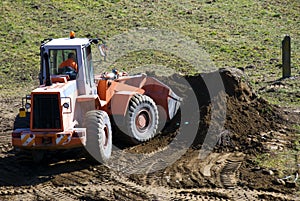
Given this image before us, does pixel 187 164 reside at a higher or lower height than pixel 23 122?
lower

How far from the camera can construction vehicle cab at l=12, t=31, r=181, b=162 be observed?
13109 mm

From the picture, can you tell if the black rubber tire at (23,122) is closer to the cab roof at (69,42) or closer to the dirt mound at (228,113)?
the cab roof at (69,42)

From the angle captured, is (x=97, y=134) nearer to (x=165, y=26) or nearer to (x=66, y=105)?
(x=66, y=105)

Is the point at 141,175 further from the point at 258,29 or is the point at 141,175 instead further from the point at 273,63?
the point at 258,29

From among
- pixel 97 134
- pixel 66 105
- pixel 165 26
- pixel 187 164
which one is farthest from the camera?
pixel 165 26

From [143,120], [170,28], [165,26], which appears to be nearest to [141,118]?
[143,120]

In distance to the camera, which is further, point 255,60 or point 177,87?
point 255,60

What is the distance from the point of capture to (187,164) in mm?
13617

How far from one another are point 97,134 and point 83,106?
98 centimetres

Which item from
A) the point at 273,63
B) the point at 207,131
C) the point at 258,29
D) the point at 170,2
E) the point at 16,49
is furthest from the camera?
the point at 170,2

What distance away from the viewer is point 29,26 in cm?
3027

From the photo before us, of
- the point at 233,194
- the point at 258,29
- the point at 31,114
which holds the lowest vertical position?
the point at 233,194

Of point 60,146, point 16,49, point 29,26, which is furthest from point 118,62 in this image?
point 60,146

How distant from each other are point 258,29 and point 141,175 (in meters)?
18.0
